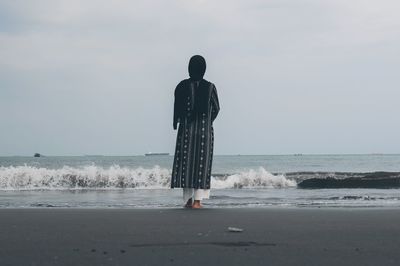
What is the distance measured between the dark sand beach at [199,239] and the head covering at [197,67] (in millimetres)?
2122

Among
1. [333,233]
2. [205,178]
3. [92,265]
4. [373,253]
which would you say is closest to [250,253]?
[373,253]

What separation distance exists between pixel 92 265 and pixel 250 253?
2.95 feet

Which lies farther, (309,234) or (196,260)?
(309,234)

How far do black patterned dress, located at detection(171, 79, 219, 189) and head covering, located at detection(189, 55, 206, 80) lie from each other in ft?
0.25

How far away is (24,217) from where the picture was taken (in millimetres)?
5996

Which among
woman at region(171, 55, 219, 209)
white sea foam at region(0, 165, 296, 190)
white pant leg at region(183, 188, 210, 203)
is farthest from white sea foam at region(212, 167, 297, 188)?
woman at region(171, 55, 219, 209)

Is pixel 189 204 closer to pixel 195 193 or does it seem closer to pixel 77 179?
pixel 195 193

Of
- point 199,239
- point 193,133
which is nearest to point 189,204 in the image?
point 193,133

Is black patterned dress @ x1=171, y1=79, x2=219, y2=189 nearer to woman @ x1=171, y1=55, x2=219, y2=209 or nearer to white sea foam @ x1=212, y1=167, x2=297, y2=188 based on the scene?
woman @ x1=171, y1=55, x2=219, y2=209

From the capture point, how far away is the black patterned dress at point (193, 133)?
7.63 meters

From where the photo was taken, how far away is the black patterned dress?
7633 mm

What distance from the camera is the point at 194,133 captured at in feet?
25.2

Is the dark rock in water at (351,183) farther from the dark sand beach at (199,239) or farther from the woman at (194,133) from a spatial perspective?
the dark sand beach at (199,239)

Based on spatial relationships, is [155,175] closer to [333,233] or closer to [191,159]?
[191,159]
